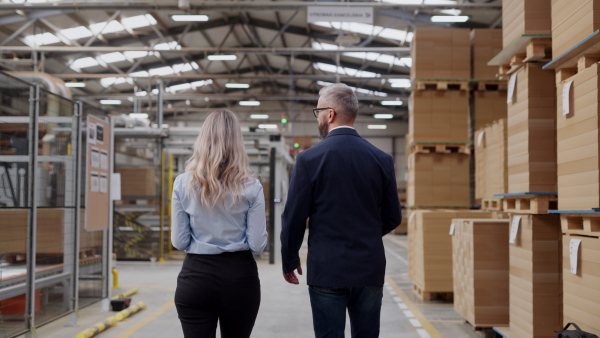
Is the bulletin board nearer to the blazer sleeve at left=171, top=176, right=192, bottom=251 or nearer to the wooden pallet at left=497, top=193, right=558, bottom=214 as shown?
the blazer sleeve at left=171, top=176, right=192, bottom=251

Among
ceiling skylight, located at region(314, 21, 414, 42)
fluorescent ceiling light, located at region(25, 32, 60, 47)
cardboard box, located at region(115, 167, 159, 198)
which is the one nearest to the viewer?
cardboard box, located at region(115, 167, 159, 198)

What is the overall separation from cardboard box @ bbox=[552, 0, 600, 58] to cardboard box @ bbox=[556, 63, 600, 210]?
0.95 feet

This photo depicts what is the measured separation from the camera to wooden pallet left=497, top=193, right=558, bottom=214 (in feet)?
17.5

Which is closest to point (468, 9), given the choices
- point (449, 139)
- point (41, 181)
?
point (449, 139)

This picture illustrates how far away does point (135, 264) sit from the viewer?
50.9 ft

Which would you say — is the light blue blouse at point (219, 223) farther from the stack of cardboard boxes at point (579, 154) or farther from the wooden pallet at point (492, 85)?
the wooden pallet at point (492, 85)

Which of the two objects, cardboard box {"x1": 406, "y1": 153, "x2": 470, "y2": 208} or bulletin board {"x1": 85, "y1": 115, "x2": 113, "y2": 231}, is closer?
bulletin board {"x1": 85, "y1": 115, "x2": 113, "y2": 231}

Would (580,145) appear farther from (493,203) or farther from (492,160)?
(492,160)

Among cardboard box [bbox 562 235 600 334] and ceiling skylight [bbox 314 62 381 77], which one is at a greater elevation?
ceiling skylight [bbox 314 62 381 77]

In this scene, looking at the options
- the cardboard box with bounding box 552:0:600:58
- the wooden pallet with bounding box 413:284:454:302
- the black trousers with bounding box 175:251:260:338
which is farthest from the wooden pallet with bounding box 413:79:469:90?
the black trousers with bounding box 175:251:260:338

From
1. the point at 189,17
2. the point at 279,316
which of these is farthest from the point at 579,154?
the point at 189,17

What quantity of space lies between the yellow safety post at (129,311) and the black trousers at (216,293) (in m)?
4.99

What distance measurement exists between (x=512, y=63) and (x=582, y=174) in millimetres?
1923

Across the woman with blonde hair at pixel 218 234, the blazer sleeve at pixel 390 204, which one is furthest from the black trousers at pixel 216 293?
the blazer sleeve at pixel 390 204
